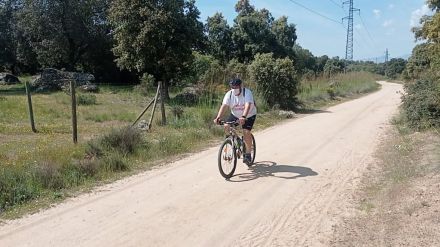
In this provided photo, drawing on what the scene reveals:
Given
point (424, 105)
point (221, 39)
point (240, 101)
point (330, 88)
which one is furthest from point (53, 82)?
point (240, 101)

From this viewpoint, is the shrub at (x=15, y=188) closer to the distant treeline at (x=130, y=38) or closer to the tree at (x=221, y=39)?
the distant treeline at (x=130, y=38)

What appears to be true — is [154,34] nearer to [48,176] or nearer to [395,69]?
[48,176]

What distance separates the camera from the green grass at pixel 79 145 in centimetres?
772

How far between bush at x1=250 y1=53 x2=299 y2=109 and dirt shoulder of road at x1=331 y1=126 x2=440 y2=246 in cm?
1114

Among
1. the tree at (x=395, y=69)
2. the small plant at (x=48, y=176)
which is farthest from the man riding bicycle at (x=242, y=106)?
the tree at (x=395, y=69)

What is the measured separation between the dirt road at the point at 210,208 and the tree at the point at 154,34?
16.4 m

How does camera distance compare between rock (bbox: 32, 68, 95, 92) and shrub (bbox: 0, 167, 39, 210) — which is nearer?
shrub (bbox: 0, 167, 39, 210)

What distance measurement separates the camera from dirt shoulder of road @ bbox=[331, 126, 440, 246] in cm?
539

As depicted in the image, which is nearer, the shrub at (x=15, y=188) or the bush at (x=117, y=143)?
the shrub at (x=15, y=188)

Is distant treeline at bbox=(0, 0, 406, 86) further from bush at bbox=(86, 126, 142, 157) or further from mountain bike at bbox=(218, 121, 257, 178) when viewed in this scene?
mountain bike at bbox=(218, 121, 257, 178)

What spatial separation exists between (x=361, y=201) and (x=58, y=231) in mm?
4366

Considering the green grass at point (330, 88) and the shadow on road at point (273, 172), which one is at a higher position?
the green grass at point (330, 88)

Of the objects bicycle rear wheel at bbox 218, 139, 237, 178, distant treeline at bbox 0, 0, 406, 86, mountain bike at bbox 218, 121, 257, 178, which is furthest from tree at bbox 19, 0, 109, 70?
bicycle rear wheel at bbox 218, 139, 237, 178

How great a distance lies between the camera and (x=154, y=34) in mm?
25594
